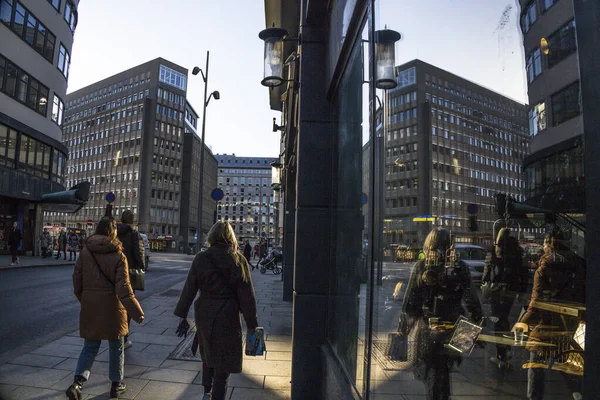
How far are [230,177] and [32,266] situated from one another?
467ft

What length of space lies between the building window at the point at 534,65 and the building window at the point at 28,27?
29855mm

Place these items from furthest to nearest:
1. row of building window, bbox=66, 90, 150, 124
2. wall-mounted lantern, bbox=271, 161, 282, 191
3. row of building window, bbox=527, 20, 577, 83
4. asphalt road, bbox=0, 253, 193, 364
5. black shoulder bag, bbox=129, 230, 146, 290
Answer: row of building window, bbox=66, 90, 150, 124 < wall-mounted lantern, bbox=271, 161, 282, 191 < black shoulder bag, bbox=129, 230, 146, 290 < asphalt road, bbox=0, 253, 193, 364 < row of building window, bbox=527, 20, 577, 83

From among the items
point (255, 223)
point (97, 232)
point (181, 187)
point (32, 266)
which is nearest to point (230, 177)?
point (255, 223)

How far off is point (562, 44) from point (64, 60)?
37834mm

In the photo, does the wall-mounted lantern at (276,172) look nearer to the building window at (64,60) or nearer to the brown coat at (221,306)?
the brown coat at (221,306)

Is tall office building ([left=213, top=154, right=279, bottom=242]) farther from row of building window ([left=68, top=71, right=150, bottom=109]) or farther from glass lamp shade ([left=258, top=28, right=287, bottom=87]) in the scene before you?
glass lamp shade ([left=258, top=28, right=287, bottom=87])

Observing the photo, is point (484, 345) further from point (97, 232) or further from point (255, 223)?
point (255, 223)

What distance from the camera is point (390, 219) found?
7.23 ft

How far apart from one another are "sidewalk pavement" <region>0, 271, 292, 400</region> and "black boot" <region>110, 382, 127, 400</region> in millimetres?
59

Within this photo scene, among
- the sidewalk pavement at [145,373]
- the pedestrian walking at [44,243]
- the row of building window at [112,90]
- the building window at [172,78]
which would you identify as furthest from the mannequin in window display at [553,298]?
the building window at [172,78]

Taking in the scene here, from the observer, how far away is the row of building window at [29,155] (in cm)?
A: 2581

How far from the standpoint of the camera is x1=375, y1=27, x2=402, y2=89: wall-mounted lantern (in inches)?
88.3

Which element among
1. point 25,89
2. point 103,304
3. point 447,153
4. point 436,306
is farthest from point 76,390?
point 25,89

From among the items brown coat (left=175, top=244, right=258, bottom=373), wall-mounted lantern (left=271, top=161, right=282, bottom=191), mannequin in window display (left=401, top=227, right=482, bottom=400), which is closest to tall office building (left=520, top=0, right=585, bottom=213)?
mannequin in window display (left=401, top=227, right=482, bottom=400)
